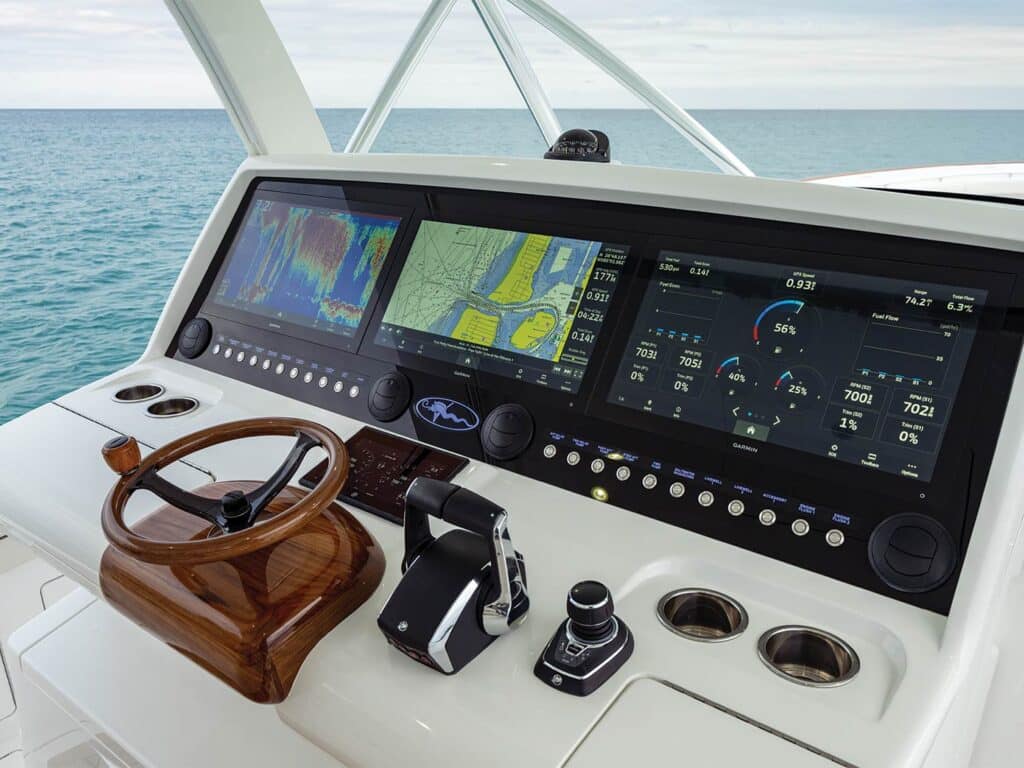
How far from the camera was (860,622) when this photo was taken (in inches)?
35.0

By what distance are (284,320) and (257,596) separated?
0.81 metres

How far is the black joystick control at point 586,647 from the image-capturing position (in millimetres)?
802

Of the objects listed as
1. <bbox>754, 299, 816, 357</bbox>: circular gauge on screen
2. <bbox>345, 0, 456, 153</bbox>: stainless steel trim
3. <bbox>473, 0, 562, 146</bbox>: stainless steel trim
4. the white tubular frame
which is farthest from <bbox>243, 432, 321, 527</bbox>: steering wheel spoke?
<bbox>473, 0, 562, 146</bbox>: stainless steel trim

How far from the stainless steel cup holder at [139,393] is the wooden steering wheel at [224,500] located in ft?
2.11

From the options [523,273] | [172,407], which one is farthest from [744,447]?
[172,407]

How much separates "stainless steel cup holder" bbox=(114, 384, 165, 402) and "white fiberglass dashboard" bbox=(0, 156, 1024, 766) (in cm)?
6

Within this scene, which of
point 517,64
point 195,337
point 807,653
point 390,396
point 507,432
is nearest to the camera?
point 807,653

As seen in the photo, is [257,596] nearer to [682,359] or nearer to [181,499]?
[181,499]

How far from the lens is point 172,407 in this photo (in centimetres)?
155

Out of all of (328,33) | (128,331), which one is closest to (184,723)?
(128,331)

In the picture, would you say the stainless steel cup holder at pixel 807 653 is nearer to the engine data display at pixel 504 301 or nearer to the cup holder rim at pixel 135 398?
the engine data display at pixel 504 301

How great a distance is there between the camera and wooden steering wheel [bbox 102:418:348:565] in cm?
81

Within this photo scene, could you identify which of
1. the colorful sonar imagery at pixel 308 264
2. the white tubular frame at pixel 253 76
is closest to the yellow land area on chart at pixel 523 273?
the colorful sonar imagery at pixel 308 264

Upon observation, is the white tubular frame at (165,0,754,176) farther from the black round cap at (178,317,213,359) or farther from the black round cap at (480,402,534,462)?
the black round cap at (480,402,534,462)
